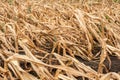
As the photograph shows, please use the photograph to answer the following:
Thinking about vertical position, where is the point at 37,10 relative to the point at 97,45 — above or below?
above

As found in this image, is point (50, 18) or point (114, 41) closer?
point (114, 41)

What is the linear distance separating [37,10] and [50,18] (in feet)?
1.23

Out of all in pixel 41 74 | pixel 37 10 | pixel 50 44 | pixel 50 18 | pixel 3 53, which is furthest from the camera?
pixel 37 10

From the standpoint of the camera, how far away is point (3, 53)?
2.65m

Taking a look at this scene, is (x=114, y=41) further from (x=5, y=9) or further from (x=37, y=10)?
(x=5, y=9)

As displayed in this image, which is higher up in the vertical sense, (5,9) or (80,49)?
(5,9)

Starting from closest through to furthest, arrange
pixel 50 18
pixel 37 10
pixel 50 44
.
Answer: pixel 50 44 → pixel 50 18 → pixel 37 10

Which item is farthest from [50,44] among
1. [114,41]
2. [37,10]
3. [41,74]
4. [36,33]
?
[41,74]

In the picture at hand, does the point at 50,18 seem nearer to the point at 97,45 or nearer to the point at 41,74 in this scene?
the point at 97,45

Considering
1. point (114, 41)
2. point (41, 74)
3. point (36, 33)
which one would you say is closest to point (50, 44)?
point (36, 33)

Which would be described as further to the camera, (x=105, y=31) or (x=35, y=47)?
(x=105, y=31)

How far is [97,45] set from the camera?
10.9 ft

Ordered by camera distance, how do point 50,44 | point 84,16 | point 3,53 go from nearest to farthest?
1. point 3,53
2. point 50,44
3. point 84,16

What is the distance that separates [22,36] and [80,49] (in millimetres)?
496
